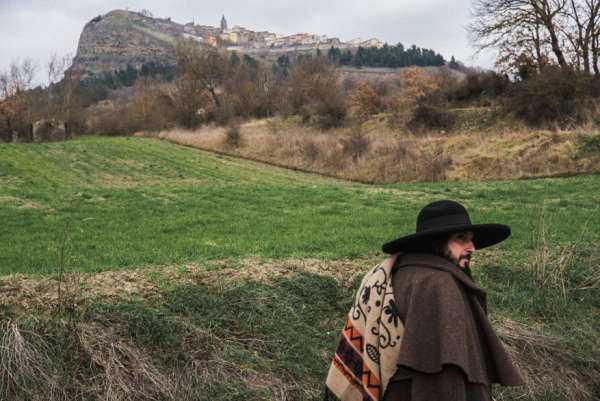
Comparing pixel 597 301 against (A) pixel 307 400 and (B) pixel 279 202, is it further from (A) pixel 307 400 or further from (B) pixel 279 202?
(B) pixel 279 202

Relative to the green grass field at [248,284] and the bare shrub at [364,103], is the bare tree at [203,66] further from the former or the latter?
the green grass field at [248,284]

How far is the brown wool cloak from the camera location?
2.91 m

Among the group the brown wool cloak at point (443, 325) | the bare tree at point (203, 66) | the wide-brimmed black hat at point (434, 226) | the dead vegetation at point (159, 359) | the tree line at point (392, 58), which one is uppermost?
the tree line at point (392, 58)

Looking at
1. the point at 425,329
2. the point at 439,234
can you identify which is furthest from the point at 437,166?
the point at 425,329

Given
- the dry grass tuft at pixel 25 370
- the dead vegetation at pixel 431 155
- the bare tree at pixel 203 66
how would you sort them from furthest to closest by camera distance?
the bare tree at pixel 203 66
the dead vegetation at pixel 431 155
the dry grass tuft at pixel 25 370

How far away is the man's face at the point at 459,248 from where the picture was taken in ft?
10.8

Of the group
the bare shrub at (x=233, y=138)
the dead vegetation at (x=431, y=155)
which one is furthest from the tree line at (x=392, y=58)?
the dead vegetation at (x=431, y=155)

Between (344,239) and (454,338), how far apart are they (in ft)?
23.3

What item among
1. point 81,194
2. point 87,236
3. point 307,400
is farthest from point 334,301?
point 81,194

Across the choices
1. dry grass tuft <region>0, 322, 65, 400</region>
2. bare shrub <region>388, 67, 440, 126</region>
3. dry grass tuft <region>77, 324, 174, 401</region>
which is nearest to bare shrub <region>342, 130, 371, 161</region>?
bare shrub <region>388, 67, 440, 126</region>

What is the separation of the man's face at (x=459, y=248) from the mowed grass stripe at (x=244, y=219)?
3.72 metres

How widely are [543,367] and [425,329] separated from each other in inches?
175

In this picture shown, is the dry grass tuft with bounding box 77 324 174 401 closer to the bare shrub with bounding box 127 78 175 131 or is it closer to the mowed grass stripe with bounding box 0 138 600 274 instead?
the mowed grass stripe with bounding box 0 138 600 274

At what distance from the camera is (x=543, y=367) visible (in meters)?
6.64
